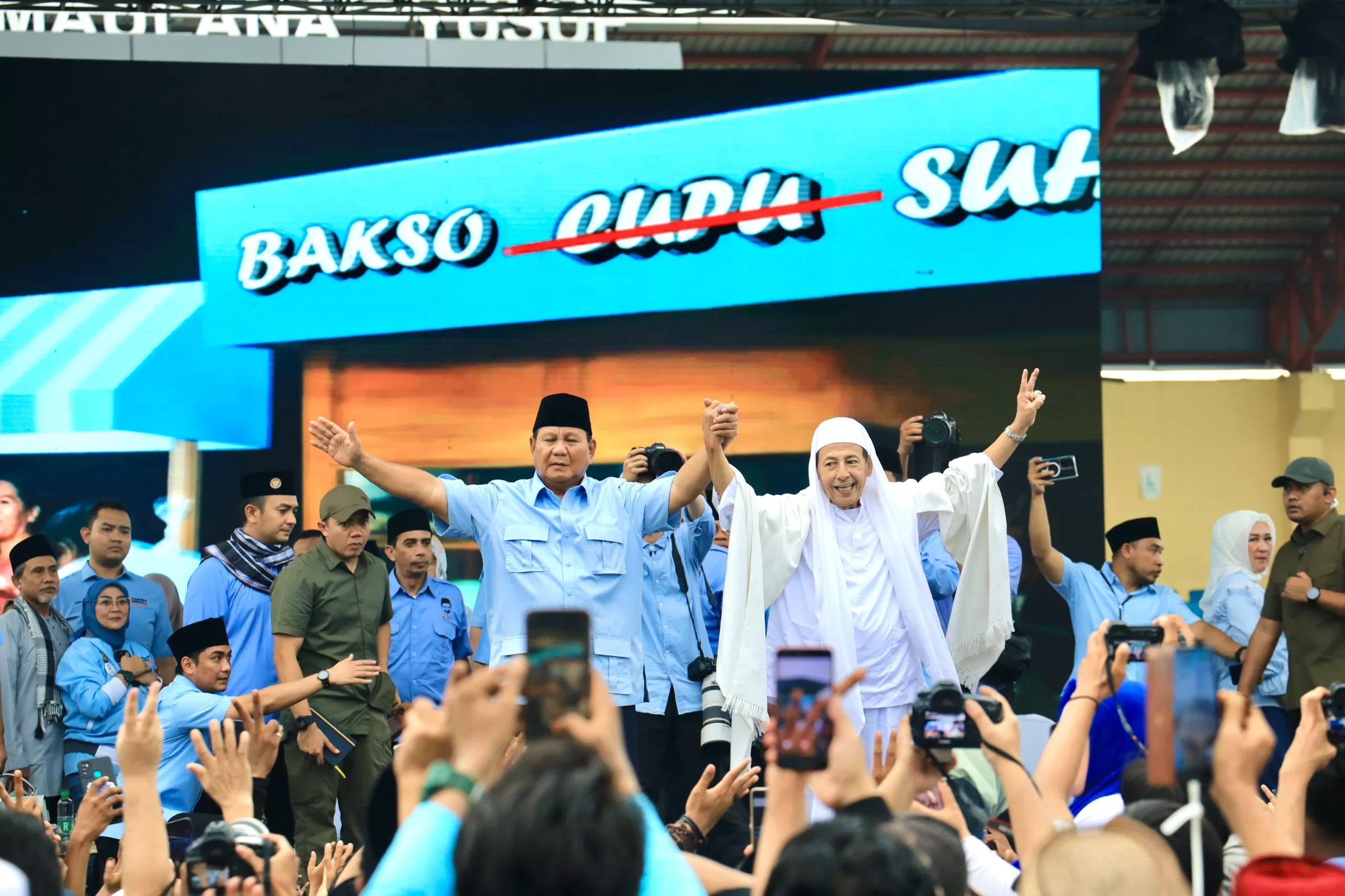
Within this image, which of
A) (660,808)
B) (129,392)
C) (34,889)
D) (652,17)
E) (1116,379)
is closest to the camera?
(34,889)

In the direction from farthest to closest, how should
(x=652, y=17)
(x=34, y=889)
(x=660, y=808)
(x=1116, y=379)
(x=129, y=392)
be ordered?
(x=1116, y=379) → (x=652, y=17) → (x=129, y=392) → (x=660, y=808) → (x=34, y=889)

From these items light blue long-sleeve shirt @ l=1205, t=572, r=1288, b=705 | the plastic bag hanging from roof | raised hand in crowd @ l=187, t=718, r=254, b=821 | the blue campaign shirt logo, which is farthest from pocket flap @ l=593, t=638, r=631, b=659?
the plastic bag hanging from roof

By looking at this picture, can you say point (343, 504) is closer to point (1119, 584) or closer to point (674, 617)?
point (674, 617)

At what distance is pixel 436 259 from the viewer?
7.37 metres

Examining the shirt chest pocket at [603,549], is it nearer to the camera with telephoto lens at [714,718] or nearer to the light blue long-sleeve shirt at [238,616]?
the camera with telephoto lens at [714,718]

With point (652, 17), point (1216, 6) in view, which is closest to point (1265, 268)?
point (1216, 6)

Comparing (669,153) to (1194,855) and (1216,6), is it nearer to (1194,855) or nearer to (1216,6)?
(1216,6)

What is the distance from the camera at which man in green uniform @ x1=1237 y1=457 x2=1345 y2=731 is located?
5.72m

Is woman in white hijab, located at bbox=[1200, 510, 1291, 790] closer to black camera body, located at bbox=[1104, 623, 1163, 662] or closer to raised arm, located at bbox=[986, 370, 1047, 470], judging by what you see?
raised arm, located at bbox=[986, 370, 1047, 470]

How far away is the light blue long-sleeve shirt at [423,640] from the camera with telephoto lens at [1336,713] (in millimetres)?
4244

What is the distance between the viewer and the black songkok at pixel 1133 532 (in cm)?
632

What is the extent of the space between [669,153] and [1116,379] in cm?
1020

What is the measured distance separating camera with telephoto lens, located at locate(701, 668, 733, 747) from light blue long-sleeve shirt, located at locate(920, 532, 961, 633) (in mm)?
932

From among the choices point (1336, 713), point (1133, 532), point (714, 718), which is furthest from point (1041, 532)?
point (1336, 713)
